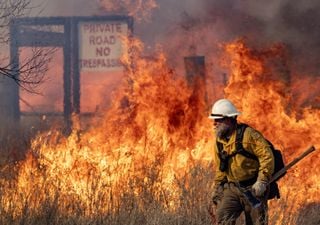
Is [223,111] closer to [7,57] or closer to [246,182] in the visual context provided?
[246,182]

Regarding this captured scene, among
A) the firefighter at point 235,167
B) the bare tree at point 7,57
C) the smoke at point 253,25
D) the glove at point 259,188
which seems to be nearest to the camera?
the glove at point 259,188

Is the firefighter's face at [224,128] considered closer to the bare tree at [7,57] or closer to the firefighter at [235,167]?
the firefighter at [235,167]

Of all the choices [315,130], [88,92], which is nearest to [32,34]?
[88,92]

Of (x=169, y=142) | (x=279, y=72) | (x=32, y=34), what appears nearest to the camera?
(x=169, y=142)

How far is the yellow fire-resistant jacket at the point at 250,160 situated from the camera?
632cm

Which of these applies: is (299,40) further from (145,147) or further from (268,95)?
(145,147)

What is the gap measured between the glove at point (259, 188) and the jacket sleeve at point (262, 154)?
46 millimetres

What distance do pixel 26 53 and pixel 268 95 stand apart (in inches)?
628

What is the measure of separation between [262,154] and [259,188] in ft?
1.25

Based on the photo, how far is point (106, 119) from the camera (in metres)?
12.3

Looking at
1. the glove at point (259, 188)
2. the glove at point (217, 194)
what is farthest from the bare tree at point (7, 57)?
the glove at point (259, 188)

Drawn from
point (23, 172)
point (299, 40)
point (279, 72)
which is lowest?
point (23, 172)

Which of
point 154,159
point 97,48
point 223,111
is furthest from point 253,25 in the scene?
point 223,111

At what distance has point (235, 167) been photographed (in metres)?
6.59
